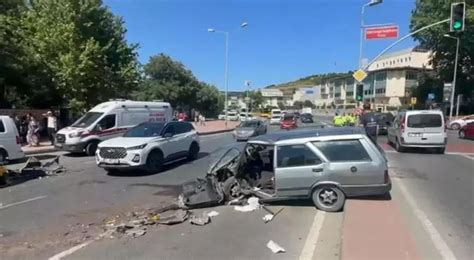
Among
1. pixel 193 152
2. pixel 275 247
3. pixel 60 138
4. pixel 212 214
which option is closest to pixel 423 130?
pixel 193 152

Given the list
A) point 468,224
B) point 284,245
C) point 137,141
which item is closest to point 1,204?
point 137,141

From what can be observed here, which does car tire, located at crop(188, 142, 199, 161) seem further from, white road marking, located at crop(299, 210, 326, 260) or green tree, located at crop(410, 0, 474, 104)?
green tree, located at crop(410, 0, 474, 104)

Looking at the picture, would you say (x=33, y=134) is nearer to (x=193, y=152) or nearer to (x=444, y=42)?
(x=193, y=152)

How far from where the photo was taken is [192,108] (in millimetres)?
74062

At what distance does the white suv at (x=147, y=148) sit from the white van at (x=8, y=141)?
3881 mm

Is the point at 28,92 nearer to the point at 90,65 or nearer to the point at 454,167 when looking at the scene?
the point at 90,65

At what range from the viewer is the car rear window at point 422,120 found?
19688 mm

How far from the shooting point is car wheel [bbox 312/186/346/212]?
866 cm

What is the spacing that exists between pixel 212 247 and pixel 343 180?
3.37m

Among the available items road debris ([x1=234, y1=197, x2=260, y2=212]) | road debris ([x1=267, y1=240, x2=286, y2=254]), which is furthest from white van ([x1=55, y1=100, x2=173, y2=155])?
road debris ([x1=267, y1=240, x2=286, y2=254])

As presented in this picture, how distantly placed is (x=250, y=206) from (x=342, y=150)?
2.09 m

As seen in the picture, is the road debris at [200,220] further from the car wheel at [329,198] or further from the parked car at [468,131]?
the parked car at [468,131]

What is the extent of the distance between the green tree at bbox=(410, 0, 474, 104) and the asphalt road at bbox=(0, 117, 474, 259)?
48800 mm

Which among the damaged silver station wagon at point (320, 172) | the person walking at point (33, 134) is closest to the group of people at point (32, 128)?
the person walking at point (33, 134)
